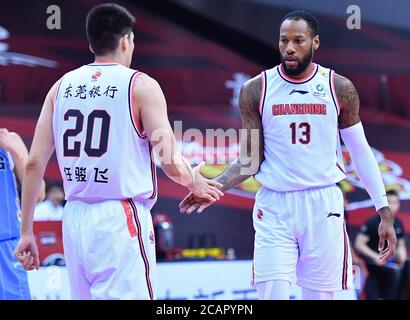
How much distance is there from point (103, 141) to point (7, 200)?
1478 millimetres

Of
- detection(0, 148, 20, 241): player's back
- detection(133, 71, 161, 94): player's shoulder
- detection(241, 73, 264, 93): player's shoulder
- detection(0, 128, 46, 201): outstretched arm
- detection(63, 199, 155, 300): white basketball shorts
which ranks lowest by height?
detection(63, 199, 155, 300): white basketball shorts

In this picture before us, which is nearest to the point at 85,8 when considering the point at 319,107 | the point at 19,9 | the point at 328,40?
the point at 19,9

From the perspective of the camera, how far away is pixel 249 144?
6805mm

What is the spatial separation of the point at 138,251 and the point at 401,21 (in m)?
8.64

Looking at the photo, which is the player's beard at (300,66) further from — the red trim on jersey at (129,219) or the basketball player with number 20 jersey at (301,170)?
the red trim on jersey at (129,219)

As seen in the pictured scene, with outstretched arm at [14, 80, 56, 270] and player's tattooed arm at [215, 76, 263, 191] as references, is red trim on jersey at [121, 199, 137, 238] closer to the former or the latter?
outstretched arm at [14, 80, 56, 270]

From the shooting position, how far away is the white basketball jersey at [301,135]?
21.7 feet

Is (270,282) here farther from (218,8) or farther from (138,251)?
(218,8)

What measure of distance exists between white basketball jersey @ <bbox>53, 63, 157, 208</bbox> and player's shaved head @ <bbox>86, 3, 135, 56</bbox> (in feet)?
0.53

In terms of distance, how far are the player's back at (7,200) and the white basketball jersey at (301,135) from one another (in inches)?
72.2

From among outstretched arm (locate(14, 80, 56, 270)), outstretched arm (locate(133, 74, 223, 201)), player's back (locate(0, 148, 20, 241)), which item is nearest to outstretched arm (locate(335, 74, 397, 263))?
outstretched arm (locate(133, 74, 223, 201))

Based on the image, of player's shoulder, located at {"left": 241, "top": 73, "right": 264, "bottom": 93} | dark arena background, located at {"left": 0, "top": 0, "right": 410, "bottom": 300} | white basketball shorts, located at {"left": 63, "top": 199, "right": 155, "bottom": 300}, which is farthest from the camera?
dark arena background, located at {"left": 0, "top": 0, "right": 410, "bottom": 300}

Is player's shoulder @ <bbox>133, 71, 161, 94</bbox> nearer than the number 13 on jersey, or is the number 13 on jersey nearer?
player's shoulder @ <bbox>133, 71, 161, 94</bbox>

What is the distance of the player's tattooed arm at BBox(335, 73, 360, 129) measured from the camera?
22.0ft
